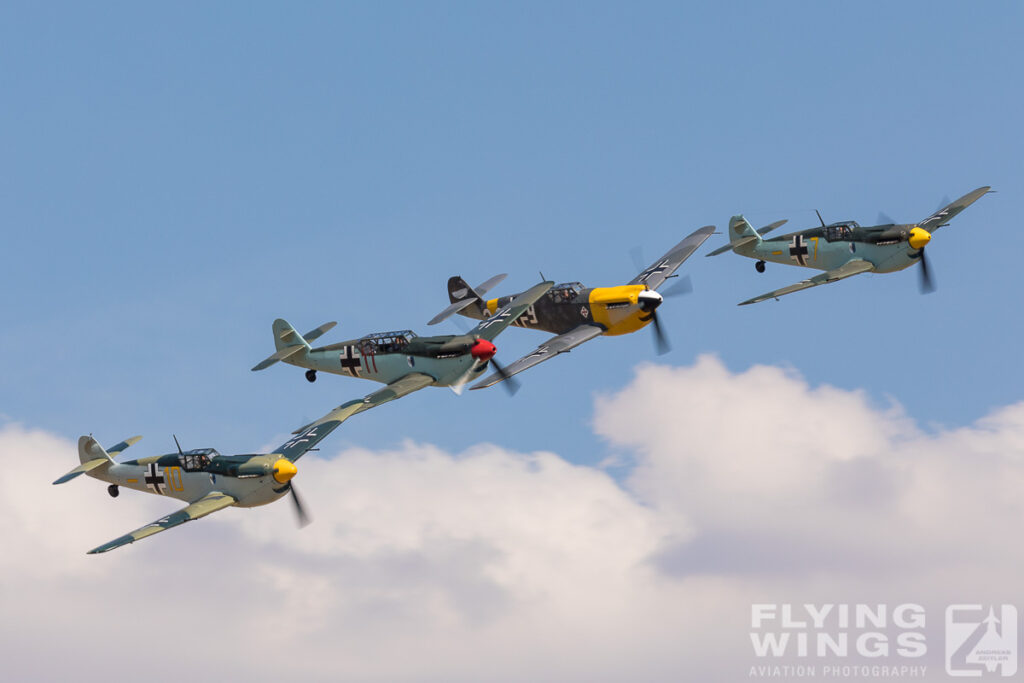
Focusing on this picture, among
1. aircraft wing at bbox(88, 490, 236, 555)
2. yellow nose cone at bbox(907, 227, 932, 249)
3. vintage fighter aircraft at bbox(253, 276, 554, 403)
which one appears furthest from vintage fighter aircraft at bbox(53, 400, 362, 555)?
yellow nose cone at bbox(907, 227, 932, 249)

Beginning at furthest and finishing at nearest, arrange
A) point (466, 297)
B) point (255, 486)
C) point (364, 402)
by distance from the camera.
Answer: point (466, 297) < point (364, 402) < point (255, 486)

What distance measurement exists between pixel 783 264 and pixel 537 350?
44.5ft

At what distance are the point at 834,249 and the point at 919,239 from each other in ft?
11.0

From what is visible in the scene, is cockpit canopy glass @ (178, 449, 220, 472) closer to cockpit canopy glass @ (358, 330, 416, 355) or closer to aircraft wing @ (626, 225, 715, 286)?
cockpit canopy glass @ (358, 330, 416, 355)

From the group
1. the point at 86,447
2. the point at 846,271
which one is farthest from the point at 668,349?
the point at 86,447

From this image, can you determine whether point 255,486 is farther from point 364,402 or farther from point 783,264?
point 783,264

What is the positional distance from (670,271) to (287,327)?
1321cm

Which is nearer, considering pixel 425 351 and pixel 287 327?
pixel 425 351

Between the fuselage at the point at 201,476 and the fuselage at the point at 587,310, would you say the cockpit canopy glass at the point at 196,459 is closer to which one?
the fuselage at the point at 201,476

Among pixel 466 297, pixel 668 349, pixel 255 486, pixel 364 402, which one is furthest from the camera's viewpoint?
pixel 466 297

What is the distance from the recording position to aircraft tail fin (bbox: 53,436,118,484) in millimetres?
42875

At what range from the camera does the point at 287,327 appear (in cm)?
4819

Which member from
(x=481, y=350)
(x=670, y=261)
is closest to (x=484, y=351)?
(x=481, y=350)

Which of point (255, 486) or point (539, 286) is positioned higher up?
point (539, 286)
